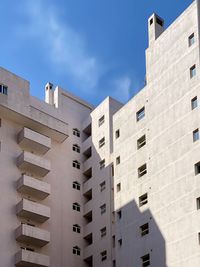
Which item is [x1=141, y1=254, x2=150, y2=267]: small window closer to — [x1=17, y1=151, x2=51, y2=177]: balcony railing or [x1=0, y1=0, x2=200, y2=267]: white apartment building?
[x1=0, y1=0, x2=200, y2=267]: white apartment building

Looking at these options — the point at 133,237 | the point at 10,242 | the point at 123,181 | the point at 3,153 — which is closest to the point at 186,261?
the point at 133,237

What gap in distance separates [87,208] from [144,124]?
38.3 ft

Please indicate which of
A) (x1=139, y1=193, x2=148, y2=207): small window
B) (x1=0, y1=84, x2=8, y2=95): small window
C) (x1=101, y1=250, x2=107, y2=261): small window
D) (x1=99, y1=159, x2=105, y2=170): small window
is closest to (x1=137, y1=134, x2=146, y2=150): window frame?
(x1=139, y1=193, x2=148, y2=207): small window

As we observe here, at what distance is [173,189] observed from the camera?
4884cm

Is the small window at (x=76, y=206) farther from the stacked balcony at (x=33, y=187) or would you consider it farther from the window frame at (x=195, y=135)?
the window frame at (x=195, y=135)

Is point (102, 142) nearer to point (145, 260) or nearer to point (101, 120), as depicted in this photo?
point (101, 120)

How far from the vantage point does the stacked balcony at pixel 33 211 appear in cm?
5575

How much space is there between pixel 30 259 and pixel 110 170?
435 inches

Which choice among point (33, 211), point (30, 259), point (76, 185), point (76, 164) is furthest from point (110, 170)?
point (30, 259)

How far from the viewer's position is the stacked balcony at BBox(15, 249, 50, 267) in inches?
2117

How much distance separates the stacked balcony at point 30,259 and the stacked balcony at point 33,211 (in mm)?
3316

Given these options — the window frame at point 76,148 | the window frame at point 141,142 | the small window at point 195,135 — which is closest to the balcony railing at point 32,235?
the window frame at point 141,142

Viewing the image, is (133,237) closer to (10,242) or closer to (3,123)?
(10,242)

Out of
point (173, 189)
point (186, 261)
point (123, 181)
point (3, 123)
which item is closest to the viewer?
point (186, 261)
